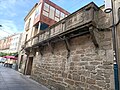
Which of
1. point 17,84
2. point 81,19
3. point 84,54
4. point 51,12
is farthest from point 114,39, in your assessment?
point 51,12

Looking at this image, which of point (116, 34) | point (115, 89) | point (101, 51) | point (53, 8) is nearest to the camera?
point (115, 89)

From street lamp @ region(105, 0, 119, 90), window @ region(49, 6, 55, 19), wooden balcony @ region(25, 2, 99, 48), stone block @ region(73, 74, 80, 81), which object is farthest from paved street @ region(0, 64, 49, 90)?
window @ region(49, 6, 55, 19)

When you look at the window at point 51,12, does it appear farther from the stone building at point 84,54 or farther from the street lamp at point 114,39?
the street lamp at point 114,39

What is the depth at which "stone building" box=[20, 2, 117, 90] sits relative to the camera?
3.99m

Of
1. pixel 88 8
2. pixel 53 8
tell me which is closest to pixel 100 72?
pixel 88 8

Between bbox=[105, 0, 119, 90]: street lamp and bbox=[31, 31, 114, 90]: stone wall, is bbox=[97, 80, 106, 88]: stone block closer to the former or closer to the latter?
bbox=[31, 31, 114, 90]: stone wall

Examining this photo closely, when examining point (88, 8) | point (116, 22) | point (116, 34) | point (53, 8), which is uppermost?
point (53, 8)

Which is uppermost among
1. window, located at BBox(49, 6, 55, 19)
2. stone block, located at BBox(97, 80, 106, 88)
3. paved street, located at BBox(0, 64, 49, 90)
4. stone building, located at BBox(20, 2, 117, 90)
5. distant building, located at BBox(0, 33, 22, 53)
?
window, located at BBox(49, 6, 55, 19)

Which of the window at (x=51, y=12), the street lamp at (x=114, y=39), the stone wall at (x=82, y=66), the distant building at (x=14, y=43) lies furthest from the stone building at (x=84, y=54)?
the distant building at (x=14, y=43)

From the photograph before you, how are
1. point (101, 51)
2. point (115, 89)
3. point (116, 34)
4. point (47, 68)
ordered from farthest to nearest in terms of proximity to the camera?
point (47, 68) → point (101, 51) → point (116, 34) → point (115, 89)

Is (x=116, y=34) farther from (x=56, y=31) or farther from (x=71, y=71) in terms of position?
(x=56, y=31)

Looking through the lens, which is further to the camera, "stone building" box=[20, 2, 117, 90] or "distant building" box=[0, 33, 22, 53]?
"distant building" box=[0, 33, 22, 53]

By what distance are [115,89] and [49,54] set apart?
4.85 metres

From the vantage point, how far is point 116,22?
388 centimetres
